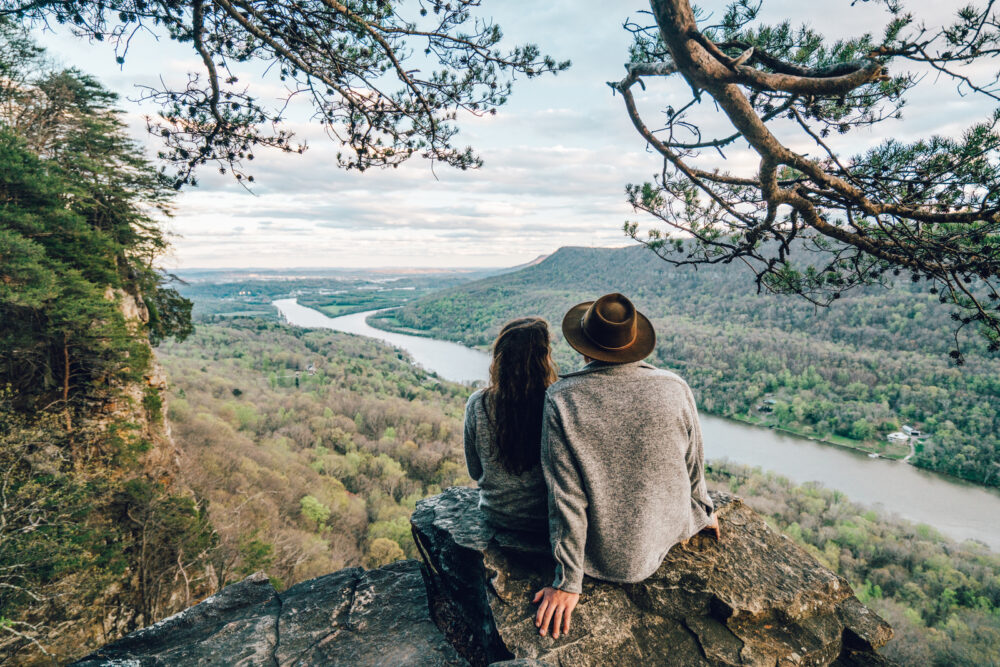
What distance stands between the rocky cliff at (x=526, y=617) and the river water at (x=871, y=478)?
3235 centimetres

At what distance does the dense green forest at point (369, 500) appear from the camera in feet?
44.7

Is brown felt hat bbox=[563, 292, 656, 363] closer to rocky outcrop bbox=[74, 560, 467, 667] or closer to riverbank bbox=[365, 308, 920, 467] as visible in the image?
rocky outcrop bbox=[74, 560, 467, 667]

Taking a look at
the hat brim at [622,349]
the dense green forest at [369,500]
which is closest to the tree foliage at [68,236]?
the dense green forest at [369,500]

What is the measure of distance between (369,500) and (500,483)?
23.0 m

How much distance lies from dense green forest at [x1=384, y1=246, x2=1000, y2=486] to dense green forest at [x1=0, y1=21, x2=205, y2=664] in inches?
938

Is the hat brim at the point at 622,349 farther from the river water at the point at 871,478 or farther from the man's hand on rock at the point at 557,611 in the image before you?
the river water at the point at 871,478

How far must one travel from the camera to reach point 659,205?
2945 millimetres

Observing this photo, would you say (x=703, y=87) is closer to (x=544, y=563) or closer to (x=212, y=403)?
(x=544, y=563)

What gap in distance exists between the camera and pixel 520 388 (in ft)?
5.08

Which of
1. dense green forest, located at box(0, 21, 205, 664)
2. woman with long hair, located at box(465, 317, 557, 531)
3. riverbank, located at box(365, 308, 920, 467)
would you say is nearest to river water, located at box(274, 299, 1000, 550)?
riverbank, located at box(365, 308, 920, 467)

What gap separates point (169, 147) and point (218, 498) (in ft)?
47.9

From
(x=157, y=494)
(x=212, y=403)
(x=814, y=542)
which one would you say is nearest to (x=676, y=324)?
(x=814, y=542)

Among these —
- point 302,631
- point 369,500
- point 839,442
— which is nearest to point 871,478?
point 839,442

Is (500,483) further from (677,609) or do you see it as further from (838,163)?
(838,163)
